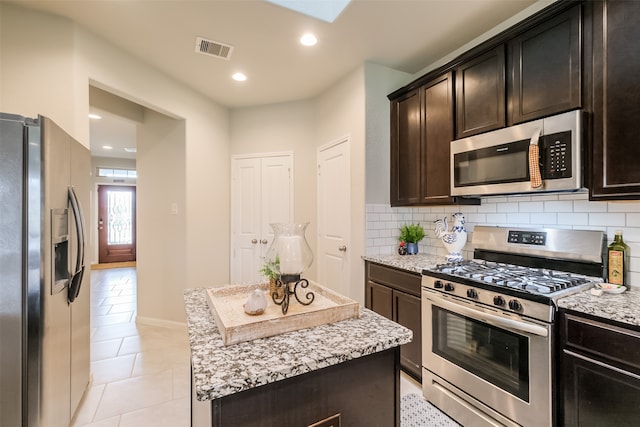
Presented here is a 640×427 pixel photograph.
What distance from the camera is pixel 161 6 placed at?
2188mm

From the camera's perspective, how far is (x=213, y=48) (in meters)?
2.72

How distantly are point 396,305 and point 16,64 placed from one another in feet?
11.1

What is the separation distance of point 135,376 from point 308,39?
3217 mm

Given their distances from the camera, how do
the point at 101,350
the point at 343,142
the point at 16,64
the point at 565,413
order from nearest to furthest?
the point at 565,413
the point at 16,64
the point at 101,350
the point at 343,142

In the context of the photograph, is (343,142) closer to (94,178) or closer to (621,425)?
(621,425)

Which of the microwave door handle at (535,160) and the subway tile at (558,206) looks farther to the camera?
the subway tile at (558,206)

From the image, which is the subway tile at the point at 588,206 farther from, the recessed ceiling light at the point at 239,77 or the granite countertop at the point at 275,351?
the recessed ceiling light at the point at 239,77

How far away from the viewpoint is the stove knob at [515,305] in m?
1.59

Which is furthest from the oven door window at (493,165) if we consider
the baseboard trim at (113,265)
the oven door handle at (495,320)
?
the baseboard trim at (113,265)

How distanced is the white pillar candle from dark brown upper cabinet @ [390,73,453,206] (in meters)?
1.73

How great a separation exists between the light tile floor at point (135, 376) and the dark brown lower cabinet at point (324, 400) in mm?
1435

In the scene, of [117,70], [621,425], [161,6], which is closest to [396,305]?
[621,425]

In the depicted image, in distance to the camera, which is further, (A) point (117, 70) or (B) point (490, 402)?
(A) point (117, 70)

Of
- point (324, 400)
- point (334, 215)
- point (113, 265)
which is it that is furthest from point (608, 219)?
point (113, 265)
